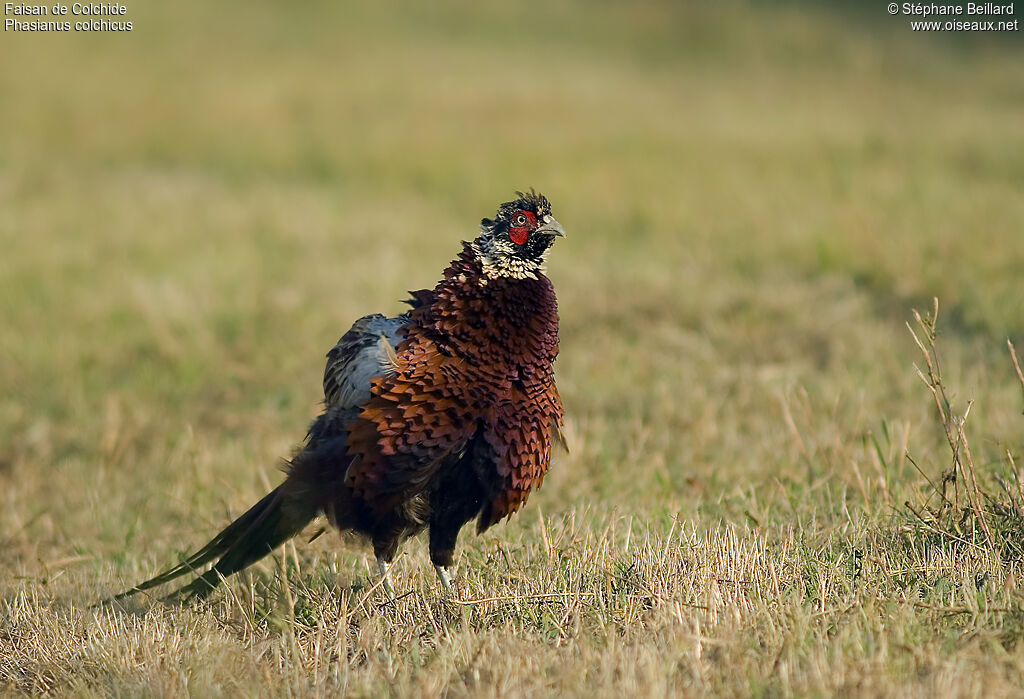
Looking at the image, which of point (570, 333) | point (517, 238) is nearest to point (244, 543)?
point (517, 238)

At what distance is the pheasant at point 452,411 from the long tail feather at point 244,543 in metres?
0.11

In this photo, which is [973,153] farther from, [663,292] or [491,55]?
[491,55]

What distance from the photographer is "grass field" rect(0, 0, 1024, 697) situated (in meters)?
3.43

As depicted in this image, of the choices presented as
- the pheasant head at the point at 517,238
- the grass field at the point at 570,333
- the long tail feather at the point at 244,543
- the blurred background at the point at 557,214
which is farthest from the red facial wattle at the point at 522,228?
the blurred background at the point at 557,214

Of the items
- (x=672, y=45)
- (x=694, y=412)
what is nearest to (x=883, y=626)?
(x=694, y=412)

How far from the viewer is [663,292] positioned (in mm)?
8906

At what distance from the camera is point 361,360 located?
402cm

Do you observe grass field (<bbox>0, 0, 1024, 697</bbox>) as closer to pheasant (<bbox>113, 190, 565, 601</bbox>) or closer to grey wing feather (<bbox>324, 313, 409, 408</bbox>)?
pheasant (<bbox>113, 190, 565, 601</bbox>)

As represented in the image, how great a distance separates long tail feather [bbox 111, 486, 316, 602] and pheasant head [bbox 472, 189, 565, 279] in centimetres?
115

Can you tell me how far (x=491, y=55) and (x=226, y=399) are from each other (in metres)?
12.2

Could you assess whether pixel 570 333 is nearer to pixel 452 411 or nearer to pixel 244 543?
pixel 244 543

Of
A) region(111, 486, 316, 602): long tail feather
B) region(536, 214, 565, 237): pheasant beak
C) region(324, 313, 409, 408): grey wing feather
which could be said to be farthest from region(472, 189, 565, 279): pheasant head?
region(111, 486, 316, 602): long tail feather

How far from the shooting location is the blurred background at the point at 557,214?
6312 mm

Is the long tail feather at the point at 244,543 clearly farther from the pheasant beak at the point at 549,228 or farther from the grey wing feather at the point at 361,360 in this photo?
the pheasant beak at the point at 549,228
